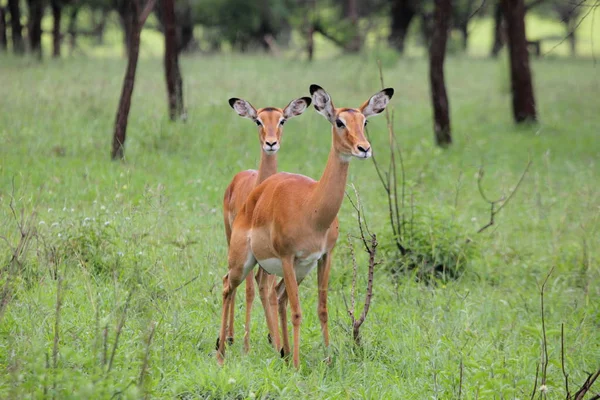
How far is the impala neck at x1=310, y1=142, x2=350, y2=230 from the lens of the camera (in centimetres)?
511

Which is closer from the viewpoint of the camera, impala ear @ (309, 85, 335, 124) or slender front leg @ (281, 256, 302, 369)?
slender front leg @ (281, 256, 302, 369)

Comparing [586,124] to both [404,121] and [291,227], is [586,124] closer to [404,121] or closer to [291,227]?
[404,121]

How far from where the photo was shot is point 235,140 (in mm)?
12539

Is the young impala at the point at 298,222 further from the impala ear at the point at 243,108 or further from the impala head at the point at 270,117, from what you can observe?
the impala ear at the point at 243,108

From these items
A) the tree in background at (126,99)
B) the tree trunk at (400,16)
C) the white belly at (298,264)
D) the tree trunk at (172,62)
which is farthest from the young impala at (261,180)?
the tree trunk at (400,16)

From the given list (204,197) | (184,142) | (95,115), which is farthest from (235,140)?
(204,197)

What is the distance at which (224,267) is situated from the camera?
720 cm

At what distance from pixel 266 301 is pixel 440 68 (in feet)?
29.4

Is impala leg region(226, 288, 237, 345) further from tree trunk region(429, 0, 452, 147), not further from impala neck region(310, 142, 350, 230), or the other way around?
tree trunk region(429, 0, 452, 147)

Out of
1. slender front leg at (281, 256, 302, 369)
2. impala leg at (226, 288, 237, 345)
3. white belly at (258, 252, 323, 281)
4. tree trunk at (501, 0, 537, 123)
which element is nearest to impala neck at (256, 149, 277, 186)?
impala leg at (226, 288, 237, 345)

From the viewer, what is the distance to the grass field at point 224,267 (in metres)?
4.93

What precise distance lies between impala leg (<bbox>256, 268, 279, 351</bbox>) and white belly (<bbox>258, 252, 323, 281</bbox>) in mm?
389

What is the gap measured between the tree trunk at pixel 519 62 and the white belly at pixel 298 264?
11.7m

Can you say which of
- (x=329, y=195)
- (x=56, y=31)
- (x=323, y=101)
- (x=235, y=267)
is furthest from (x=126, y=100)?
(x=56, y=31)
